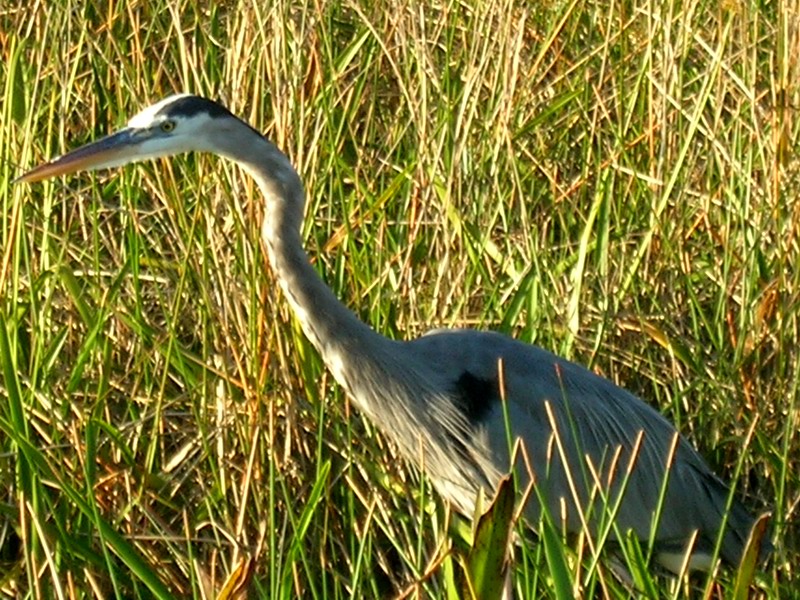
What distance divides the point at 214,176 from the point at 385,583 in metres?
0.77

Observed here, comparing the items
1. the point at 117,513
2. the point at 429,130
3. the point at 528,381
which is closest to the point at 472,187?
the point at 429,130

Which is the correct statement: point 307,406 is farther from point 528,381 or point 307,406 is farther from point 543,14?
point 543,14

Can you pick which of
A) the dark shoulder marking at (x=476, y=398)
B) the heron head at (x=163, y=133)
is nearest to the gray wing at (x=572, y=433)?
the dark shoulder marking at (x=476, y=398)

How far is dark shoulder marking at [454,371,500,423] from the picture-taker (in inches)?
104

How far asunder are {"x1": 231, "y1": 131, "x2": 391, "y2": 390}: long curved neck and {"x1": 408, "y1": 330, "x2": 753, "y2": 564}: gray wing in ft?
0.70

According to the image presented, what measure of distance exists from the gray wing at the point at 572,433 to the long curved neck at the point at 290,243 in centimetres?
21

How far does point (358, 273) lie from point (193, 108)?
0.50 meters

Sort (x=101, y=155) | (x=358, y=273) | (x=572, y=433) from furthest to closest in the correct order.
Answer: (x=358, y=273), (x=572, y=433), (x=101, y=155)

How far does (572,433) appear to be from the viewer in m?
2.58

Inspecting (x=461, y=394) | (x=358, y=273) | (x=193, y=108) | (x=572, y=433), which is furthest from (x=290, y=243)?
(x=572, y=433)

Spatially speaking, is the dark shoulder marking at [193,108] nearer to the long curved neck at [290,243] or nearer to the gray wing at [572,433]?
the long curved neck at [290,243]

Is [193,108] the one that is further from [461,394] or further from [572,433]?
[572,433]

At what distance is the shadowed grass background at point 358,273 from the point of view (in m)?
2.36

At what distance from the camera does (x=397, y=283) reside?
2.68m
